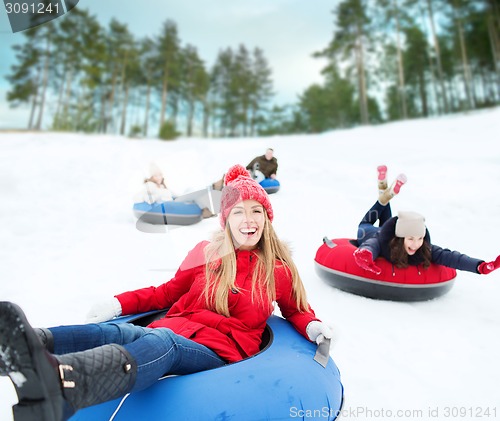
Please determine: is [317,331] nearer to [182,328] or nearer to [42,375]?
[182,328]

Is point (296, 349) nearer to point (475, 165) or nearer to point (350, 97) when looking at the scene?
point (475, 165)

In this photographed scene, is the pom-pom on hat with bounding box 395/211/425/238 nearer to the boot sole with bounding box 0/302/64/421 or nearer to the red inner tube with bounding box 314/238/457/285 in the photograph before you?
the red inner tube with bounding box 314/238/457/285

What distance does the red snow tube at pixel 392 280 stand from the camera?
2.81 metres

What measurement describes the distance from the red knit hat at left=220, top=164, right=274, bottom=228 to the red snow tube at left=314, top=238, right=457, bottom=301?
141 cm

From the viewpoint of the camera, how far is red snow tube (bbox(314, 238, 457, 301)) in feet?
9.21

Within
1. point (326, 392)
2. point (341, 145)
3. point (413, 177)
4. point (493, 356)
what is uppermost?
point (341, 145)

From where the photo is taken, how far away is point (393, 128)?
52.6 ft

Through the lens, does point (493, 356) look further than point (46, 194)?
No

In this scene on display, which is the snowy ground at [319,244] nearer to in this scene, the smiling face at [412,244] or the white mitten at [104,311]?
the smiling face at [412,244]

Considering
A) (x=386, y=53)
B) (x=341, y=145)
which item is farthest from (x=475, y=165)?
(x=386, y=53)

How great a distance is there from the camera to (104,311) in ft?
5.42

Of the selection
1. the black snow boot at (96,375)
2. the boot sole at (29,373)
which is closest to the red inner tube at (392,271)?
the black snow boot at (96,375)

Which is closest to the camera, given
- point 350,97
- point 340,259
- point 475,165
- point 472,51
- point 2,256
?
point 340,259

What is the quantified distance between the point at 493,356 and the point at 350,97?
24.1 m
